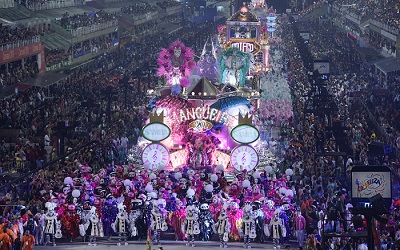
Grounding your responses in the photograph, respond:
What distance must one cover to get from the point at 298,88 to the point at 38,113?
64.3ft

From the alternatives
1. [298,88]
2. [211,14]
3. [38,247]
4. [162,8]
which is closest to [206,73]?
[298,88]

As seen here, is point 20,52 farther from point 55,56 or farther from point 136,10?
point 136,10

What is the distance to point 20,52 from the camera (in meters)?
Result: 68.6

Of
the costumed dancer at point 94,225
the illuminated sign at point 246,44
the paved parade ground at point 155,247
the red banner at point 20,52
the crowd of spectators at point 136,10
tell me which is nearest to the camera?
the paved parade ground at point 155,247

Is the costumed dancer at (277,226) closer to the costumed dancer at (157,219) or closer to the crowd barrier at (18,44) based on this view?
the costumed dancer at (157,219)

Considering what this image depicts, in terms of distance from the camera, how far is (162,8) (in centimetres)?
16450

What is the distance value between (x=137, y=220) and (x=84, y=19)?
68.0 metres

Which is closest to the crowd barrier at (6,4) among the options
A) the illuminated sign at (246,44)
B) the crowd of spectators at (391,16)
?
the illuminated sign at (246,44)

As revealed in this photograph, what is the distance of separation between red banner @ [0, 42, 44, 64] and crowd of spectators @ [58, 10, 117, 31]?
17.7 meters

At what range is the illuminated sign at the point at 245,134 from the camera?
4322 centimetres

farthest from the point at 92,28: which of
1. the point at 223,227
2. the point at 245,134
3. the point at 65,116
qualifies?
the point at 223,227

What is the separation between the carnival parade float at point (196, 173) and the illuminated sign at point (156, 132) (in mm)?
40

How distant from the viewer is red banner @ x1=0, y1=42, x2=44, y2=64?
2537 inches

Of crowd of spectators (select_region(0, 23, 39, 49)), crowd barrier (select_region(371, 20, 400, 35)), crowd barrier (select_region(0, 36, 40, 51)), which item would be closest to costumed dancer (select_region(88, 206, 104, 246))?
crowd barrier (select_region(0, 36, 40, 51))
